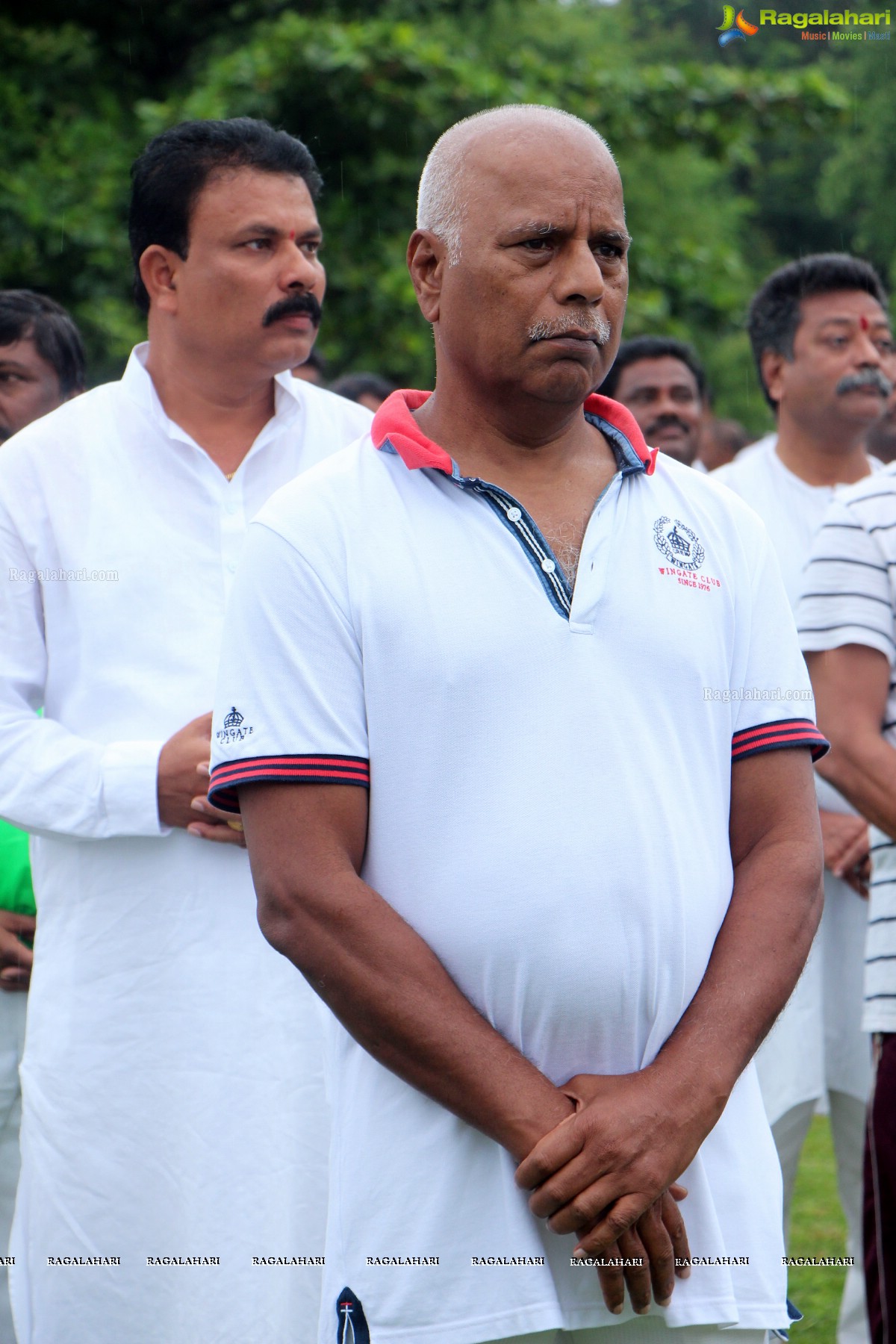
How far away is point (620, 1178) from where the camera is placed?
204 cm

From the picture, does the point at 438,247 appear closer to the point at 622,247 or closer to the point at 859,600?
the point at 622,247

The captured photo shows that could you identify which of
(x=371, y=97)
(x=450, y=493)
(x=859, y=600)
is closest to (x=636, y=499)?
(x=450, y=493)

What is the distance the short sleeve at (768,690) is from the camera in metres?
→ 2.39

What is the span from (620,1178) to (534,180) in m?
1.41

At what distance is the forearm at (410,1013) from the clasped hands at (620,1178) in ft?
0.12

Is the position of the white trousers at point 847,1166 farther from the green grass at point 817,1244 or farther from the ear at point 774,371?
the ear at point 774,371

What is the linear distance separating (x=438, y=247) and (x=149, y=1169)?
5.95ft

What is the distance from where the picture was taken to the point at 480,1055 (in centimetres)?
209

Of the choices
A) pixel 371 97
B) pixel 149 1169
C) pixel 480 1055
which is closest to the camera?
pixel 480 1055

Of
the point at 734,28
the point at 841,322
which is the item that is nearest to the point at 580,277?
the point at 841,322

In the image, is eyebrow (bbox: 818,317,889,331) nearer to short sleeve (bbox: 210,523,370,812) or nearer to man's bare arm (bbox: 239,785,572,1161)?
short sleeve (bbox: 210,523,370,812)

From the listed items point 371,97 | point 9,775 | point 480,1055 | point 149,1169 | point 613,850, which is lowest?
point 149,1169

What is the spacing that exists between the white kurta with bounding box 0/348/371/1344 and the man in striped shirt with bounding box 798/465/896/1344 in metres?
1.21

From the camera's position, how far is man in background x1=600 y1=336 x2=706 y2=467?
19.2 ft
